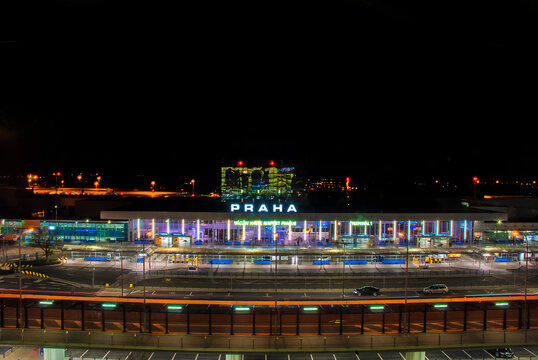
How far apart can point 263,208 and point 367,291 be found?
1530 centimetres

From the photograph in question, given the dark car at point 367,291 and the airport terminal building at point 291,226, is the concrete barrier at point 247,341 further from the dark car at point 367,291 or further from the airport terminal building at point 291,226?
the airport terminal building at point 291,226

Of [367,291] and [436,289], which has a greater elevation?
[367,291]

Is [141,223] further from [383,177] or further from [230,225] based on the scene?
[383,177]

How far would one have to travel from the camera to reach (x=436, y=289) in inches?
974

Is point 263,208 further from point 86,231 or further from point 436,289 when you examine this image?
point 86,231

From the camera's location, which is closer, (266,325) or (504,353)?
(266,325)

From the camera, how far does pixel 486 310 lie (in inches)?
694

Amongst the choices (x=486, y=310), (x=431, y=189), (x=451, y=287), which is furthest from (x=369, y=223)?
(x=431, y=189)

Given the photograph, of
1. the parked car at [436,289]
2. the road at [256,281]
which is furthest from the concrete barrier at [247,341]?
the parked car at [436,289]

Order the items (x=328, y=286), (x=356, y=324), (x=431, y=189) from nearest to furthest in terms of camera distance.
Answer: (x=356, y=324) < (x=328, y=286) < (x=431, y=189)

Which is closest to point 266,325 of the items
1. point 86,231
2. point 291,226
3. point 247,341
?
point 247,341

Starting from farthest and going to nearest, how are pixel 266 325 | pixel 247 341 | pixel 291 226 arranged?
pixel 291 226
pixel 266 325
pixel 247 341

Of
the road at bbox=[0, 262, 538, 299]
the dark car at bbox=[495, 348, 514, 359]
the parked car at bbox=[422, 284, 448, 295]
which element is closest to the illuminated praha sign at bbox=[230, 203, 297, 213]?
the road at bbox=[0, 262, 538, 299]

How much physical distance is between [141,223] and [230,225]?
892 cm
